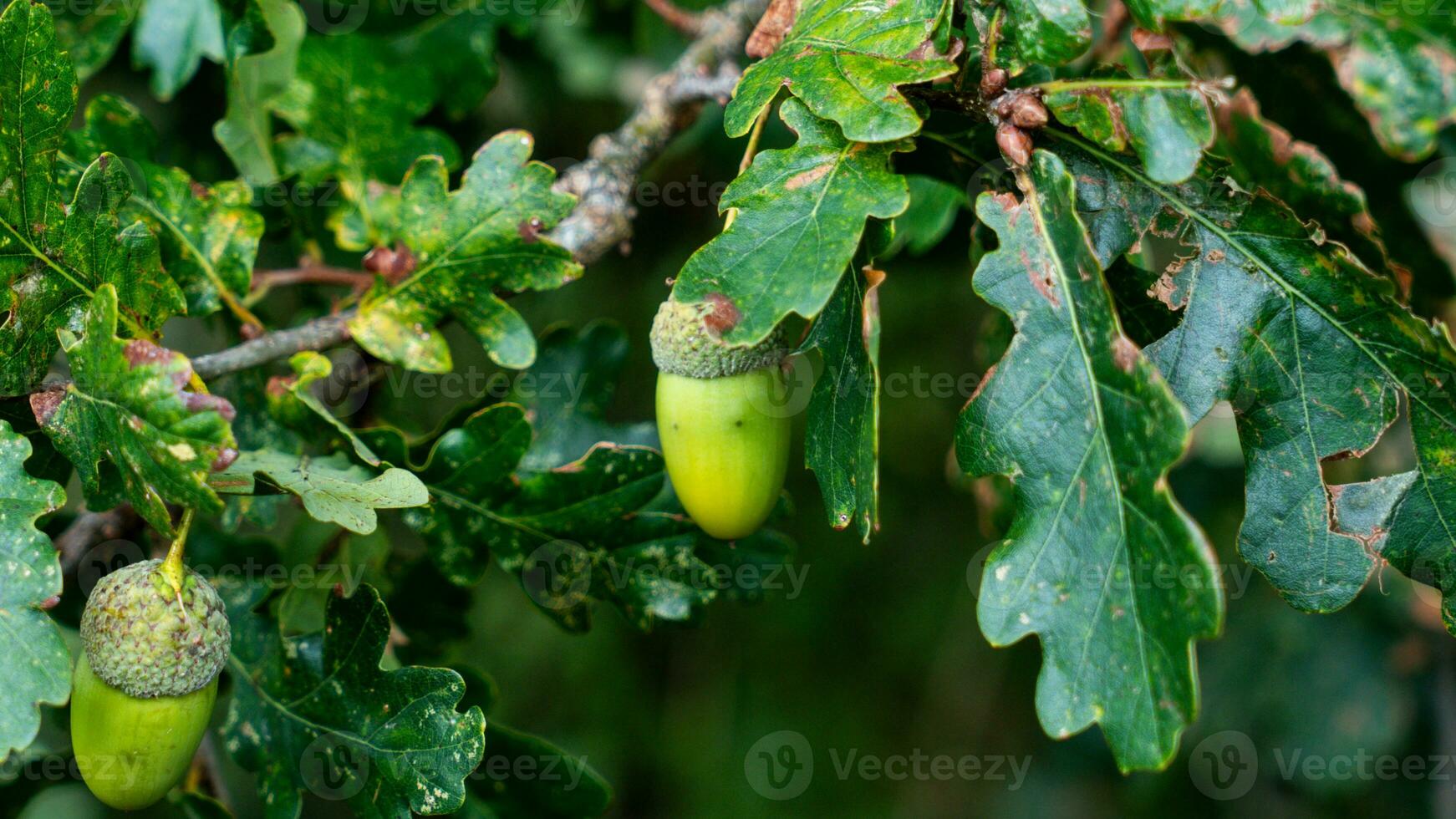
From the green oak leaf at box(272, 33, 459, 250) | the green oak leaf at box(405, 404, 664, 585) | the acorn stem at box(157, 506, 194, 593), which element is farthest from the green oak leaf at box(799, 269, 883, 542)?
the green oak leaf at box(272, 33, 459, 250)

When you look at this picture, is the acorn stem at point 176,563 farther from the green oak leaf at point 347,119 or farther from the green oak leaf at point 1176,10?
the green oak leaf at point 1176,10

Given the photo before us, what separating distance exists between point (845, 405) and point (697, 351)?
169 millimetres

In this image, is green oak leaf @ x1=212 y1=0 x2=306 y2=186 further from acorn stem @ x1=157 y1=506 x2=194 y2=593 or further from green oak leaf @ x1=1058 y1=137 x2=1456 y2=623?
green oak leaf @ x1=1058 y1=137 x2=1456 y2=623

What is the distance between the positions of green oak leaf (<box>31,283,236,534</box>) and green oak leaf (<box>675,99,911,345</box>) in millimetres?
356

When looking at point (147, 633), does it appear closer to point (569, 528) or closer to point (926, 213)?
point (569, 528)

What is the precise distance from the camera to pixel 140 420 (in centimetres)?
74

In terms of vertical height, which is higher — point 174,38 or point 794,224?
point 794,224

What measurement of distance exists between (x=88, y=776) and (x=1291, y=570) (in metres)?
1.04

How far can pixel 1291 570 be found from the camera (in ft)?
2.86

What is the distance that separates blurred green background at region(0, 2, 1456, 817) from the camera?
6.58 feet

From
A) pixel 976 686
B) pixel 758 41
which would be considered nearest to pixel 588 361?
pixel 758 41

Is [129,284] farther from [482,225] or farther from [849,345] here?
[849,345]

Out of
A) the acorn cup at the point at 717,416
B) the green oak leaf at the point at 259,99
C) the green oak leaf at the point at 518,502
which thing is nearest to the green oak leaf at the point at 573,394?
the green oak leaf at the point at 518,502

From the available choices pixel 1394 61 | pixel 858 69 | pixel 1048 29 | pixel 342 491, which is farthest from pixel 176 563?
pixel 1394 61
